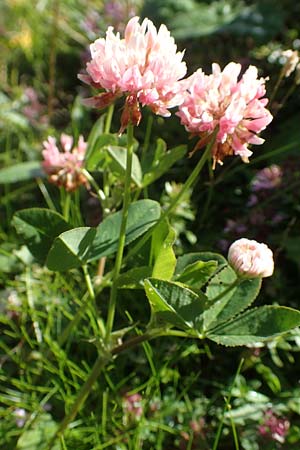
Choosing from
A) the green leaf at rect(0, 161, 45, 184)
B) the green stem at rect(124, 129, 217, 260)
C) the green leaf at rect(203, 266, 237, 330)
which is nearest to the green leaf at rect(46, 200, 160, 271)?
the green stem at rect(124, 129, 217, 260)

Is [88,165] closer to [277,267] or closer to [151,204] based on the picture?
[151,204]

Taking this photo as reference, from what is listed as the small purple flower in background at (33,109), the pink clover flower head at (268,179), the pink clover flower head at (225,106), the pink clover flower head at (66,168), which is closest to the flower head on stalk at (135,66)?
the pink clover flower head at (225,106)

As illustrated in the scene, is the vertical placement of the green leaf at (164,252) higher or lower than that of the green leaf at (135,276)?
higher

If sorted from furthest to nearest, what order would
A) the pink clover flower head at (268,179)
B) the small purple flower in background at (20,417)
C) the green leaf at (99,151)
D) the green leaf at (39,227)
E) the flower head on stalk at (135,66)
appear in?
the pink clover flower head at (268,179) → the small purple flower in background at (20,417) → the green leaf at (99,151) → the green leaf at (39,227) → the flower head on stalk at (135,66)

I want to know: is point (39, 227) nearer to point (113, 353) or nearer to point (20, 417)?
point (113, 353)

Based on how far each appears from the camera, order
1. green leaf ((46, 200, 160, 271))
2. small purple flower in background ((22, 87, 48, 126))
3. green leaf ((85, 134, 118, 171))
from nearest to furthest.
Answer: green leaf ((46, 200, 160, 271))
green leaf ((85, 134, 118, 171))
small purple flower in background ((22, 87, 48, 126))

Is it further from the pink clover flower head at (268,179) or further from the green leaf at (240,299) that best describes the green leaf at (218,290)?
the pink clover flower head at (268,179)

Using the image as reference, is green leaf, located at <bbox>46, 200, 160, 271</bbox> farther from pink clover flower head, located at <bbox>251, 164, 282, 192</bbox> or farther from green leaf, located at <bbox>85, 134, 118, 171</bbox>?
pink clover flower head, located at <bbox>251, 164, 282, 192</bbox>
